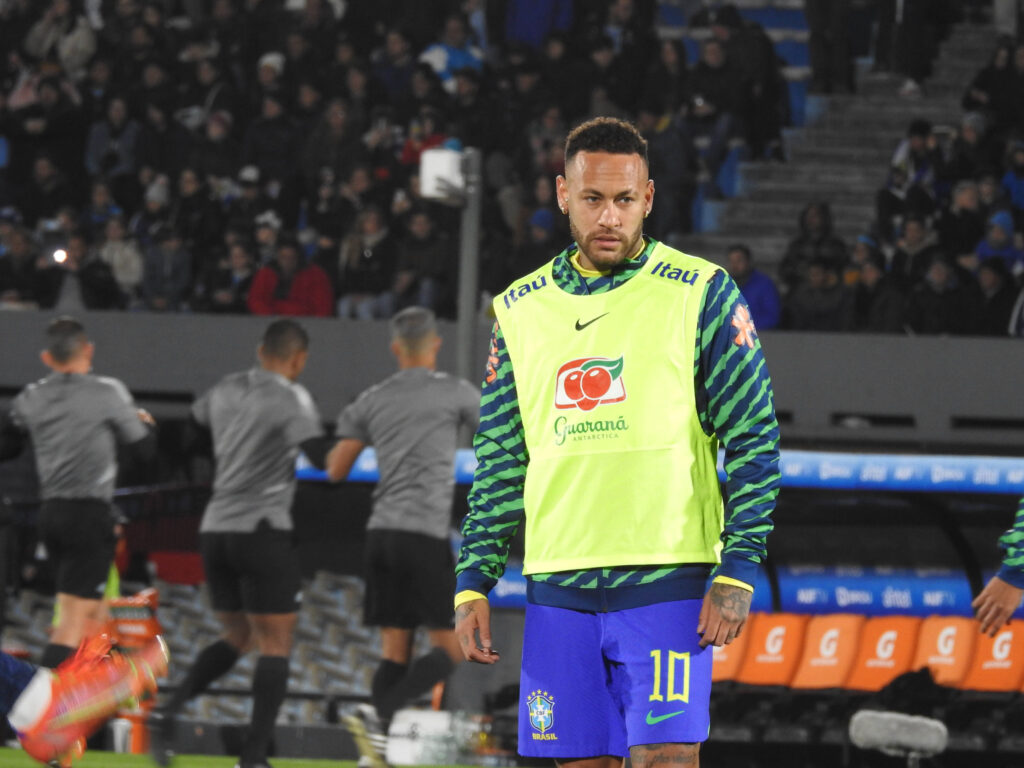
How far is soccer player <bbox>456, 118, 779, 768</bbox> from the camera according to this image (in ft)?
11.4

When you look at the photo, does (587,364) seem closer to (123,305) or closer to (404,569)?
(404,569)

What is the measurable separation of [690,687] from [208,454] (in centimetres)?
912

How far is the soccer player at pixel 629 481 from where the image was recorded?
3.46m

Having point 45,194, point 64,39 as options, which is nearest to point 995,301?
point 45,194

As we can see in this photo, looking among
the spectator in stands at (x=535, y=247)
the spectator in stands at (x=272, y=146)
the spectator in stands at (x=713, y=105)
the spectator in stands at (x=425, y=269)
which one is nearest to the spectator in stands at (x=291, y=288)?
the spectator in stands at (x=425, y=269)

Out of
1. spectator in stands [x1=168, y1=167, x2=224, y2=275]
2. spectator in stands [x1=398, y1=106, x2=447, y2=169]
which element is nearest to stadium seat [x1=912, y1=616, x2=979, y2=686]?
spectator in stands [x1=398, y1=106, x2=447, y2=169]

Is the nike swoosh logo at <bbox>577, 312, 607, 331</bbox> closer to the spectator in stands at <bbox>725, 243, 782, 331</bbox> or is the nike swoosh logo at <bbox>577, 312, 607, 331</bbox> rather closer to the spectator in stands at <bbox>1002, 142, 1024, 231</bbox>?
the spectator in stands at <bbox>725, 243, 782, 331</bbox>

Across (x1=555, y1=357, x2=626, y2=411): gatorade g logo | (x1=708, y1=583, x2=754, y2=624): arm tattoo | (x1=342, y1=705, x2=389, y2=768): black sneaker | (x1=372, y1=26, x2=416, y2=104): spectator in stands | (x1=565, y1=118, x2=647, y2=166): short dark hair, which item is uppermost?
(x1=372, y1=26, x2=416, y2=104): spectator in stands

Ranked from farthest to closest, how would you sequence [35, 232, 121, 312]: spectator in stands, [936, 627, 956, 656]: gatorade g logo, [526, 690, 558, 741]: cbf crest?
[35, 232, 121, 312]: spectator in stands → [936, 627, 956, 656]: gatorade g logo → [526, 690, 558, 741]: cbf crest

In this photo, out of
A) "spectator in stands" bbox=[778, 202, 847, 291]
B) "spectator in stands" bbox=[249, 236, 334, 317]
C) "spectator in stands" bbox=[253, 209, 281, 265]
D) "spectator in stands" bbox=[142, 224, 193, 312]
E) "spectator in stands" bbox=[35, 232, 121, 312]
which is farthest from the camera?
"spectator in stands" bbox=[253, 209, 281, 265]

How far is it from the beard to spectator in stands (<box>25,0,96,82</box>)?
1514 centimetres

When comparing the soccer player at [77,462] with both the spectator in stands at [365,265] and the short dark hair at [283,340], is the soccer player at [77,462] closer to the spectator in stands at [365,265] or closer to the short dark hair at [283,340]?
the short dark hair at [283,340]

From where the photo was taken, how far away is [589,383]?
3588mm

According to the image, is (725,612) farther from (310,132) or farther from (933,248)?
(310,132)
